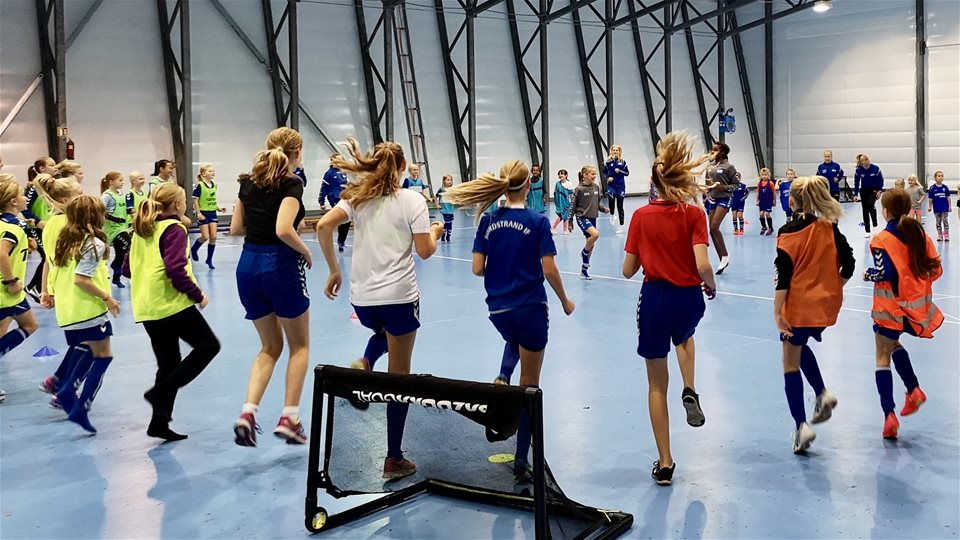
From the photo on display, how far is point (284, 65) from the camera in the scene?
23.5m

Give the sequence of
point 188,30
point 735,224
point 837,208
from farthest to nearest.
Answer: point 188,30
point 735,224
point 837,208

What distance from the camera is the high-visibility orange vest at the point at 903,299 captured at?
5207 millimetres

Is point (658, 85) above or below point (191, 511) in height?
above

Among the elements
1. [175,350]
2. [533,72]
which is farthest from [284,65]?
[175,350]

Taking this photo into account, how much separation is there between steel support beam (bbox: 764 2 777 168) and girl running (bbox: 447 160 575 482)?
Answer: 101 ft

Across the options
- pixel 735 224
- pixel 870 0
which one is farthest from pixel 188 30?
pixel 870 0

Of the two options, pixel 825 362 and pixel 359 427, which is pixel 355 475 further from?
pixel 825 362

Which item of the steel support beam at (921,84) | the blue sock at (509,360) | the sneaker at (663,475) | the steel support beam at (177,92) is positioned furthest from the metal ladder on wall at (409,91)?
the sneaker at (663,475)

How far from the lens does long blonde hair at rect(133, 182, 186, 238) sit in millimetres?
5535

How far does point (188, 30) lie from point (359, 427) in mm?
18569

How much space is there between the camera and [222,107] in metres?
22.6

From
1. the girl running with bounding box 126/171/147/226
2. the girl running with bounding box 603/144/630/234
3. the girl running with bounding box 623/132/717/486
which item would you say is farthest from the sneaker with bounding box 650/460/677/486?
the girl running with bounding box 603/144/630/234

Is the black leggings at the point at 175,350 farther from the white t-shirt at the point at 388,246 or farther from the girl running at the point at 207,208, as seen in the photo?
the girl running at the point at 207,208

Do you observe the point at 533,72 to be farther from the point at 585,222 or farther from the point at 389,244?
the point at 389,244
